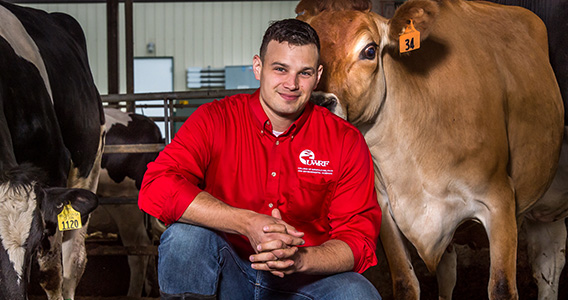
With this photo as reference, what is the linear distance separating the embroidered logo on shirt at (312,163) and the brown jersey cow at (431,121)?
493 mm

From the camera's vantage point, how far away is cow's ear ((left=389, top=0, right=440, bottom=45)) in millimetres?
2771

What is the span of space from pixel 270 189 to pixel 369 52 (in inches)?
36.3

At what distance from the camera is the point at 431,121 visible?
115 inches

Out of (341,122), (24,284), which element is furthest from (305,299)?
(24,284)

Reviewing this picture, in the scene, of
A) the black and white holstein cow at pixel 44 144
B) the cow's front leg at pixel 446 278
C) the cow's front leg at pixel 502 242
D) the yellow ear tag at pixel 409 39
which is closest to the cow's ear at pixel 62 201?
the black and white holstein cow at pixel 44 144

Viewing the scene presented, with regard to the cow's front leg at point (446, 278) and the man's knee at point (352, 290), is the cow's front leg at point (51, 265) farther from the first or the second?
the cow's front leg at point (446, 278)

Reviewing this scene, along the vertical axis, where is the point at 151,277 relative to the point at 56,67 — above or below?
below

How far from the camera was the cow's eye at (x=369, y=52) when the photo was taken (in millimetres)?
2682

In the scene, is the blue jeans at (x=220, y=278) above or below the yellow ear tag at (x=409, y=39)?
below

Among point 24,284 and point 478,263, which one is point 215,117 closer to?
point 24,284

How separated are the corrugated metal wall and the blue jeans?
644 inches

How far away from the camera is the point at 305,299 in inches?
80.5

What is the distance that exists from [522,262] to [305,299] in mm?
3372

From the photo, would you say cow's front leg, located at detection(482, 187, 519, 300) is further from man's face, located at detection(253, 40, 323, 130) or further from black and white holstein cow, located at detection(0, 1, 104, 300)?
black and white holstein cow, located at detection(0, 1, 104, 300)
